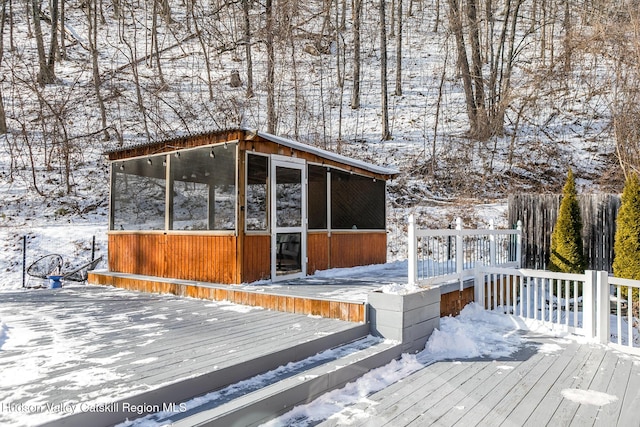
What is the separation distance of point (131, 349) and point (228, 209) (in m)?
2.72

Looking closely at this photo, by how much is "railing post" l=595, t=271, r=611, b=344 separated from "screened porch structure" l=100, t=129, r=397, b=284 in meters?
3.82

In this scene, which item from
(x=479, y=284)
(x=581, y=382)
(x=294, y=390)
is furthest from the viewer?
(x=479, y=284)

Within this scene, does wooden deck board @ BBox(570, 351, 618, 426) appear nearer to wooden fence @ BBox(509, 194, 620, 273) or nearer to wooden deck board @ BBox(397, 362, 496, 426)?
wooden deck board @ BBox(397, 362, 496, 426)

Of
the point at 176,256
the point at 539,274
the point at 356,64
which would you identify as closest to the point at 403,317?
the point at 539,274

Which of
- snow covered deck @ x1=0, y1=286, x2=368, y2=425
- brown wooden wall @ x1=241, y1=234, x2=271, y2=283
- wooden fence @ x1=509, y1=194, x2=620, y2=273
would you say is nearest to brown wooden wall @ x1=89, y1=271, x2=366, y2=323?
snow covered deck @ x1=0, y1=286, x2=368, y2=425

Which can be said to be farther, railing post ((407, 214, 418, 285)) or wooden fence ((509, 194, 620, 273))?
wooden fence ((509, 194, 620, 273))

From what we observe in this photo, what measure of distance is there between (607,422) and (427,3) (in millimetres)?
24513

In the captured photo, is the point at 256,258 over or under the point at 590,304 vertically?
over

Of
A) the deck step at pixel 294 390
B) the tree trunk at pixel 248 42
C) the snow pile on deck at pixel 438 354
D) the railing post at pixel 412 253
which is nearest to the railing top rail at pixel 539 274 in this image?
the snow pile on deck at pixel 438 354

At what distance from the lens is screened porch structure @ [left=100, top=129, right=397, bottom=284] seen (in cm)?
562

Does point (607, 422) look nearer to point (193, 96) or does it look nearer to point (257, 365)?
point (257, 365)

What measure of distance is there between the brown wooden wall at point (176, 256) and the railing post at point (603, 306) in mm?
4118

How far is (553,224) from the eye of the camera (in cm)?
810

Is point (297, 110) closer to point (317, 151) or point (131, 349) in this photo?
point (317, 151)
